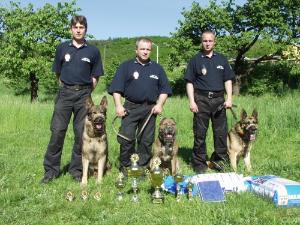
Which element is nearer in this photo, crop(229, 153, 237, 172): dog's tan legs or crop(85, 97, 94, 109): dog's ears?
crop(85, 97, 94, 109): dog's ears

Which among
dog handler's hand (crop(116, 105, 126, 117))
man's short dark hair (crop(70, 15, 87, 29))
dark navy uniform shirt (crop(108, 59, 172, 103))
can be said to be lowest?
dog handler's hand (crop(116, 105, 126, 117))

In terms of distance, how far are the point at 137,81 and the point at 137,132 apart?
0.81m

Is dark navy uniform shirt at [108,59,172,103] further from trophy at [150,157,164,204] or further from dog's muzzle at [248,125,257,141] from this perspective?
dog's muzzle at [248,125,257,141]

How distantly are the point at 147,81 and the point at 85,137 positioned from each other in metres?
1.30

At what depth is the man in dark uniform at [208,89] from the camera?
666 cm

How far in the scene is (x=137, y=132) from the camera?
6.38m

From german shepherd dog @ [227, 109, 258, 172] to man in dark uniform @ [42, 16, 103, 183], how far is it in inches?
100

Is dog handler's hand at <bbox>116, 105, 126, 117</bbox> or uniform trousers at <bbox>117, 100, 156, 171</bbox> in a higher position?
dog handler's hand at <bbox>116, 105, 126, 117</bbox>

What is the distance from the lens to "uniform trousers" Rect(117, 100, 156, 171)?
6.24 metres

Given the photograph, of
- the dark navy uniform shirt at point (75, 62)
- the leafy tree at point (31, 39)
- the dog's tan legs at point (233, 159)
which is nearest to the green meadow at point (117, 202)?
the dog's tan legs at point (233, 159)

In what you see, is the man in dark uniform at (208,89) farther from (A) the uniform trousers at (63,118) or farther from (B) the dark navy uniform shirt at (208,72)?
(A) the uniform trousers at (63,118)

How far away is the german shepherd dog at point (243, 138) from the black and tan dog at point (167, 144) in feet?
3.55

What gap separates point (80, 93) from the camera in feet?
20.6

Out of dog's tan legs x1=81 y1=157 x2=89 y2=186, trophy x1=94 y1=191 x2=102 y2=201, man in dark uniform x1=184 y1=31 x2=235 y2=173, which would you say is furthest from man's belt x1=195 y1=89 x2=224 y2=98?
trophy x1=94 y1=191 x2=102 y2=201
